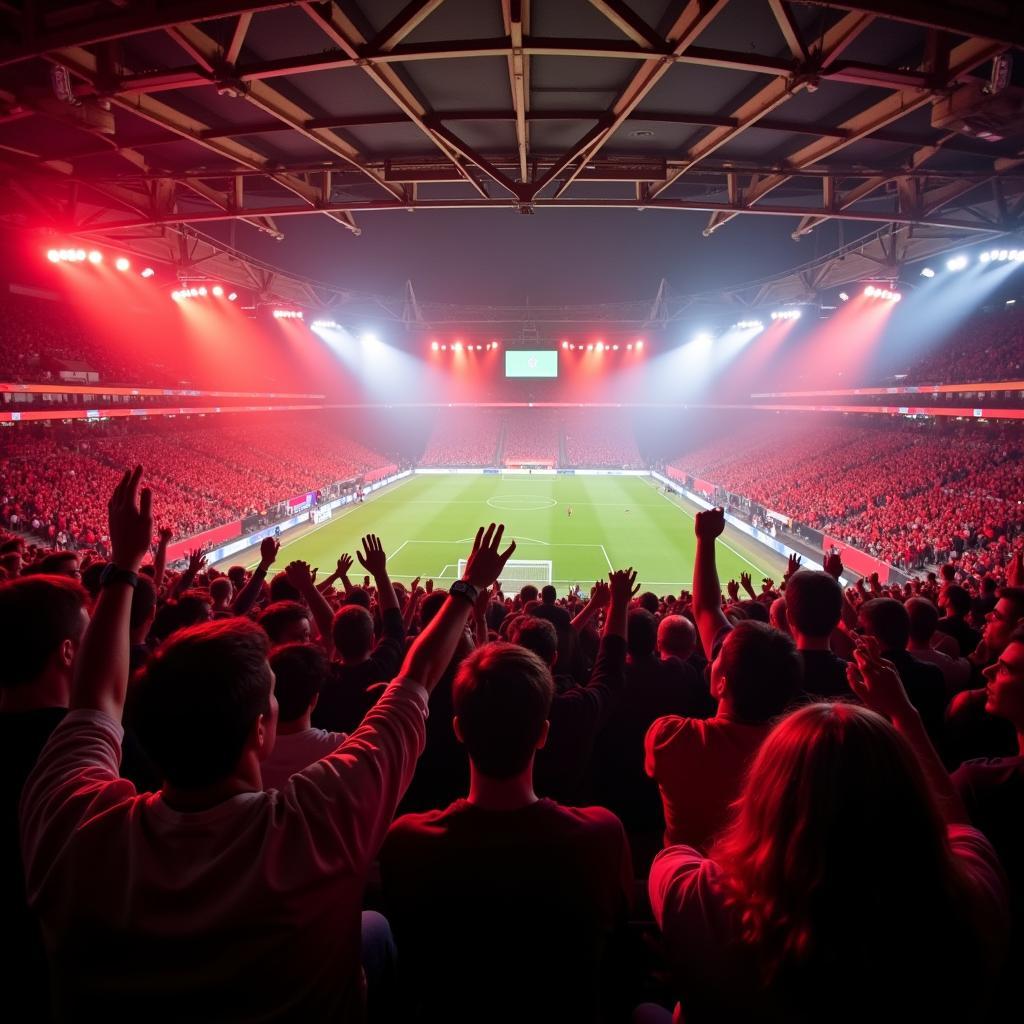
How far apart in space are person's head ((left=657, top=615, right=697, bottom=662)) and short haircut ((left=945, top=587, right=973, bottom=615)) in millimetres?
4240

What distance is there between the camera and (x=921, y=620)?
534cm

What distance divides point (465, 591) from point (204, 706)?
1148 millimetres

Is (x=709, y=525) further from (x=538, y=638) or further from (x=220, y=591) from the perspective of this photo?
(x=220, y=591)

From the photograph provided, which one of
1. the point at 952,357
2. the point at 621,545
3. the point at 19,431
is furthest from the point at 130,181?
the point at 952,357

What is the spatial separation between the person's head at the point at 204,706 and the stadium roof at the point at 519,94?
6320 millimetres

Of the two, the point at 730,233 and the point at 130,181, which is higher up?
the point at 730,233

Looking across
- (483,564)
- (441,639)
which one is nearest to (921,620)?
(483,564)

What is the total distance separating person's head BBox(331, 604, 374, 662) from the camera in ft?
13.8

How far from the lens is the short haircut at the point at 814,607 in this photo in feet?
12.3

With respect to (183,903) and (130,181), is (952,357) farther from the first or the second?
(183,903)

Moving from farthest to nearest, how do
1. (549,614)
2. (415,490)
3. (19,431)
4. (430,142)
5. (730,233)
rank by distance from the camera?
(415,490), (730,233), (19,431), (430,142), (549,614)

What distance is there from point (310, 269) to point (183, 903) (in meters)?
45.7

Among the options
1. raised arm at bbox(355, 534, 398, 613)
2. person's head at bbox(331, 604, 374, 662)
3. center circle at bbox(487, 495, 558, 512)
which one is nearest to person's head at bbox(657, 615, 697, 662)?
raised arm at bbox(355, 534, 398, 613)

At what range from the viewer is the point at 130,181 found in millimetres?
11664
